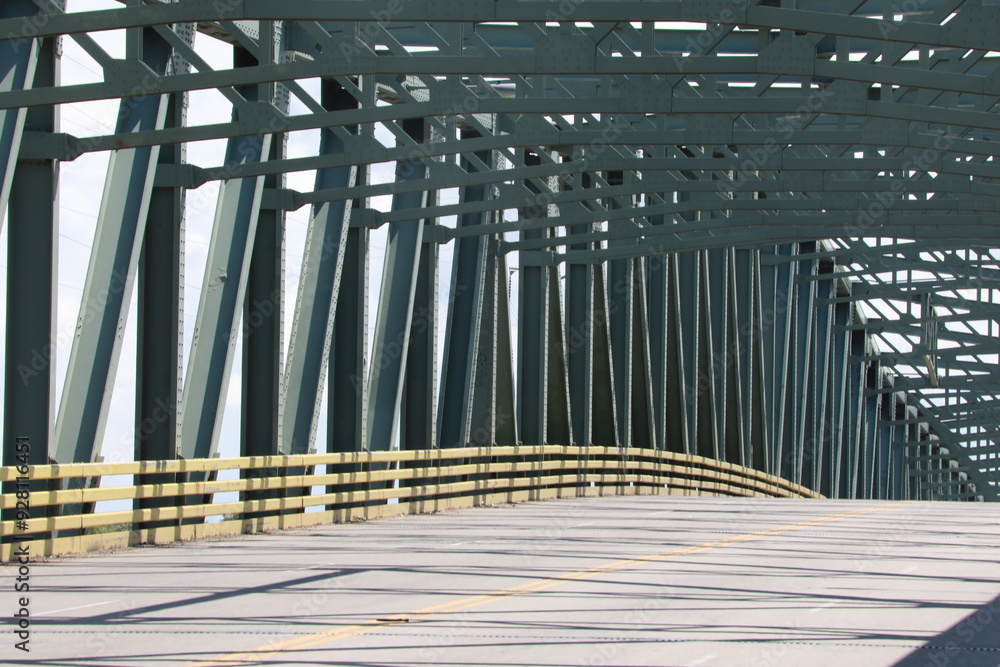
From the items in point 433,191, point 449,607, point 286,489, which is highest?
point 433,191


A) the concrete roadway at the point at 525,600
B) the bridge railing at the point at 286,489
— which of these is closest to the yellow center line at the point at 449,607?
the concrete roadway at the point at 525,600

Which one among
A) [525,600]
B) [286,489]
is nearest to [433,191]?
[286,489]

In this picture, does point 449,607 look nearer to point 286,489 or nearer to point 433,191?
point 286,489

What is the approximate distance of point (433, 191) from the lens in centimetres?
2561

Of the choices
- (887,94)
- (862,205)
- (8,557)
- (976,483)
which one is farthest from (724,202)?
(976,483)

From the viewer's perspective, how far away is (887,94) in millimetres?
18359

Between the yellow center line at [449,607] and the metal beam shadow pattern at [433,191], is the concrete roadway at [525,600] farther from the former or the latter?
the metal beam shadow pattern at [433,191]

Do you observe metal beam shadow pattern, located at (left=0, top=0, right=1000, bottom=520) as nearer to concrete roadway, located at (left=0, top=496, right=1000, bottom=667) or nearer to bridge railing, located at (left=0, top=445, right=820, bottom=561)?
bridge railing, located at (left=0, top=445, right=820, bottom=561)

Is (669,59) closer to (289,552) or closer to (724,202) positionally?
(289,552)

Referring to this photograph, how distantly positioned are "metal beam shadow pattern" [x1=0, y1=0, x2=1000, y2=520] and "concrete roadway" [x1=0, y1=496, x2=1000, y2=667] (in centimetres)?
245

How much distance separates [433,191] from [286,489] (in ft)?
24.9

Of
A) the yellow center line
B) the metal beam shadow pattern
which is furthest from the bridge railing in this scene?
the yellow center line

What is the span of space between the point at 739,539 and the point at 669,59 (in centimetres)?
752

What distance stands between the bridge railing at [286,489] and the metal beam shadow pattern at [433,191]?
0.95 ft
